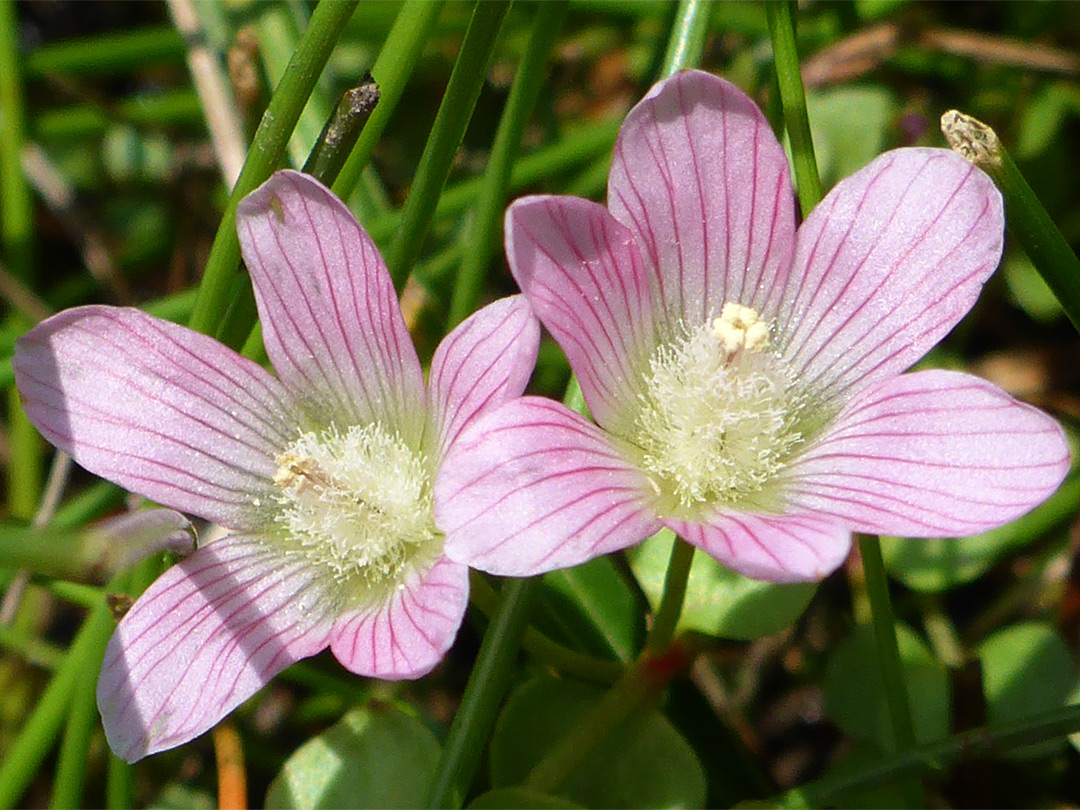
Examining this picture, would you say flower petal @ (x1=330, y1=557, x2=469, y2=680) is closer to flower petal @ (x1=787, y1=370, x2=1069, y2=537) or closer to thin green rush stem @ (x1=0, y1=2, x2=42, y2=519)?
flower petal @ (x1=787, y1=370, x2=1069, y2=537)

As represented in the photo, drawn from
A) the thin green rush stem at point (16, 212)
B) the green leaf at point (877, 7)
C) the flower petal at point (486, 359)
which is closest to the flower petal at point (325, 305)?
the flower petal at point (486, 359)

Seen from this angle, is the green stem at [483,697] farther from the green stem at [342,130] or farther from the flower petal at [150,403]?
the green stem at [342,130]

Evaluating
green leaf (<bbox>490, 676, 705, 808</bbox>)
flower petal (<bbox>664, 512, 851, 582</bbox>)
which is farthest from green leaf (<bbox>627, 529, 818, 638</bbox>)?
flower petal (<bbox>664, 512, 851, 582</bbox>)

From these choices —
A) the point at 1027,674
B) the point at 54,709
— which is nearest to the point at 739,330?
the point at 1027,674

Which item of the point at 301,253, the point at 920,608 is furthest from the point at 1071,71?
the point at 301,253

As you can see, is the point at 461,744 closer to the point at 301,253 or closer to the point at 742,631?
the point at 742,631

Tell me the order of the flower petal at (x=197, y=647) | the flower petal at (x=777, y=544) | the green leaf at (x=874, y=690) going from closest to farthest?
the flower petal at (x=777, y=544), the flower petal at (x=197, y=647), the green leaf at (x=874, y=690)
